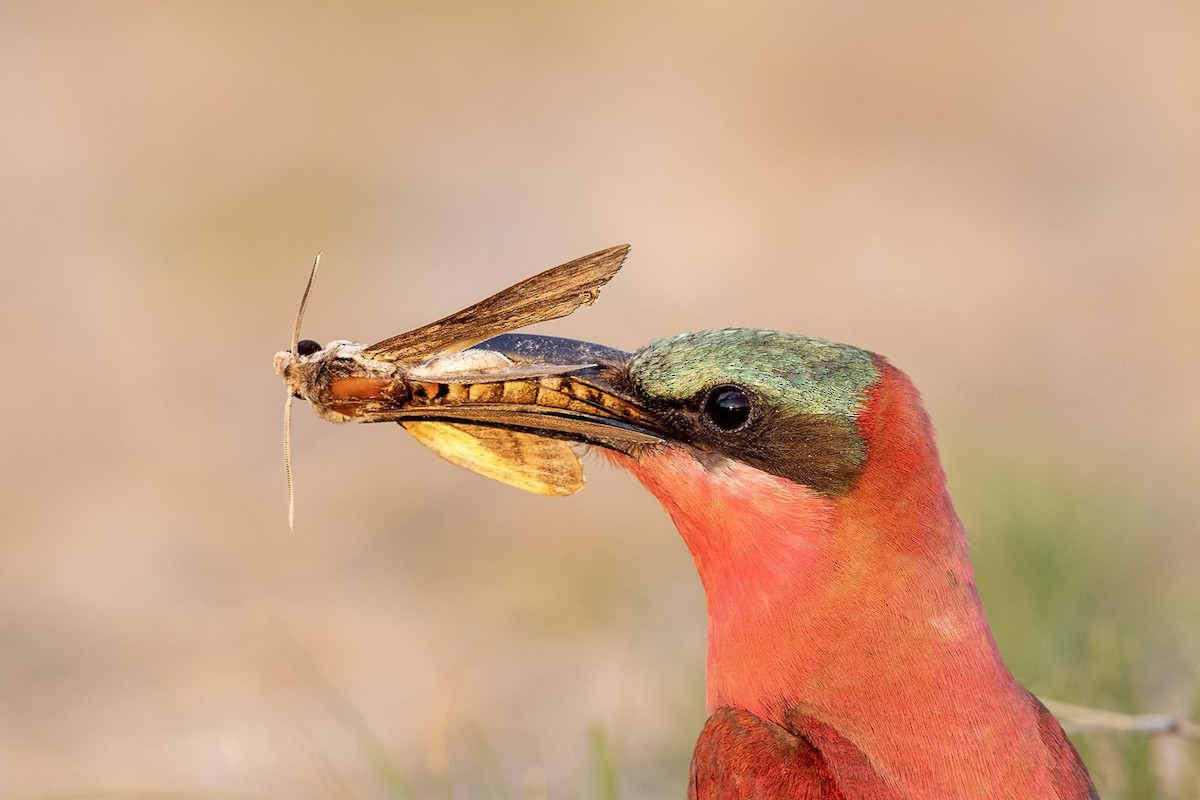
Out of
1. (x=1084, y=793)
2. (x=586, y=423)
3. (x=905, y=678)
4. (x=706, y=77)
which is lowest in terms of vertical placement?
(x=1084, y=793)

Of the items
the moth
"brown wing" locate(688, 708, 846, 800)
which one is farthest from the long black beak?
"brown wing" locate(688, 708, 846, 800)

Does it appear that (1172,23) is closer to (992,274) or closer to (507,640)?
(992,274)

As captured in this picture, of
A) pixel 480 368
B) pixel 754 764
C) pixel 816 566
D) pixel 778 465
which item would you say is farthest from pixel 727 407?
pixel 754 764

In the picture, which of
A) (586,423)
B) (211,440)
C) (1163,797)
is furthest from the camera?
(211,440)

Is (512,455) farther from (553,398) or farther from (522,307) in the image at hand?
(522,307)

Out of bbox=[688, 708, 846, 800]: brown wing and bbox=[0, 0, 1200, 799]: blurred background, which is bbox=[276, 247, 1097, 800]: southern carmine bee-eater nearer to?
bbox=[688, 708, 846, 800]: brown wing

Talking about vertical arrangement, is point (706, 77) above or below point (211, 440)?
A: above

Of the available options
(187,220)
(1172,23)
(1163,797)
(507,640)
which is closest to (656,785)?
(1163,797)
